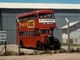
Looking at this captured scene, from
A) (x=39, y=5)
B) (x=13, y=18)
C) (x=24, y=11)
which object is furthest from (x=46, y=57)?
(x=39, y=5)

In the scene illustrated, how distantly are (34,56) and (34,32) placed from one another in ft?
35.6

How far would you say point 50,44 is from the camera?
29.6 metres

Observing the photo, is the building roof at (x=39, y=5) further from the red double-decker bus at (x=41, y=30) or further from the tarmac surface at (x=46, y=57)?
the tarmac surface at (x=46, y=57)

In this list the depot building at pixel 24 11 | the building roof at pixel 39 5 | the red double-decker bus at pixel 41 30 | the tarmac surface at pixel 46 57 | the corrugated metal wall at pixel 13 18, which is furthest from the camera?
the building roof at pixel 39 5

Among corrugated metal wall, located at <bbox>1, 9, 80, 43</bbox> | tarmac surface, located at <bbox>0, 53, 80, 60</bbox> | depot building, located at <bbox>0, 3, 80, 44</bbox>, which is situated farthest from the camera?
depot building, located at <bbox>0, 3, 80, 44</bbox>

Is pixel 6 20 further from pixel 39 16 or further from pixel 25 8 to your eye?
pixel 39 16

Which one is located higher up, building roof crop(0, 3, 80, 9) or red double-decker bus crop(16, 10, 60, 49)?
building roof crop(0, 3, 80, 9)

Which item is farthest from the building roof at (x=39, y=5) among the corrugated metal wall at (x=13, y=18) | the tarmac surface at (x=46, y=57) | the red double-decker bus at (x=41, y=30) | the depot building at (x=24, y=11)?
the tarmac surface at (x=46, y=57)

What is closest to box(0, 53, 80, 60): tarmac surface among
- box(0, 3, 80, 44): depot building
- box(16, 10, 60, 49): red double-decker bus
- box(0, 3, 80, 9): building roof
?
box(16, 10, 60, 49): red double-decker bus

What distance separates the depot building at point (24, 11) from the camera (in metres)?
51.2

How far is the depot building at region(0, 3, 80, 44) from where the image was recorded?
168ft

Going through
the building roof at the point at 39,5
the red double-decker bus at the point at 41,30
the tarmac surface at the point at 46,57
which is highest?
the building roof at the point at 39,5

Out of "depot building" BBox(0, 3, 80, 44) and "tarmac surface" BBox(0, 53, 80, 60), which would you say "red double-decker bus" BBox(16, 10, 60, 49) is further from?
"depot building" BBox(0, 3, 80, 44)

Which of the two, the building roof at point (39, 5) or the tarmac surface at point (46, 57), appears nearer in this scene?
the tarmac surface at point (46, 57)
